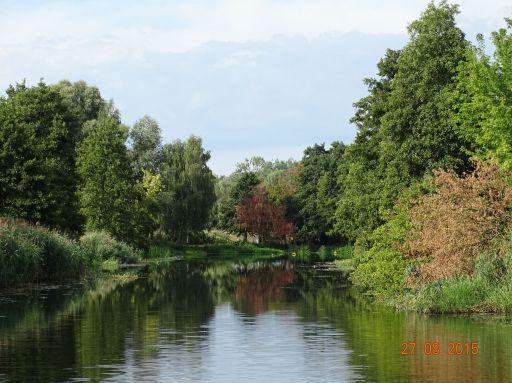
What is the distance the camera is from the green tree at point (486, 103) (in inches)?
1686

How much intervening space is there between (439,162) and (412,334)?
17.0 meters

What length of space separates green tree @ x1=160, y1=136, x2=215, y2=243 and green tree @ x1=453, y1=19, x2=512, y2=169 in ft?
241

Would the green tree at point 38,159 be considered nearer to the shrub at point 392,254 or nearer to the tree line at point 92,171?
the tree line at point 92,171

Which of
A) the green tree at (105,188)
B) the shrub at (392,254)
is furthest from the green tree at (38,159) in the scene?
the shrub at (392,254)

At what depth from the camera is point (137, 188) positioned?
95.2m

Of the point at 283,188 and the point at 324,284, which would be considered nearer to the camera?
the point at 324,284

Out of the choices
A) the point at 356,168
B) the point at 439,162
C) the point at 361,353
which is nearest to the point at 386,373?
the point at 361,353


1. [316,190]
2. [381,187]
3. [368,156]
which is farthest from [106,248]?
[316,190]

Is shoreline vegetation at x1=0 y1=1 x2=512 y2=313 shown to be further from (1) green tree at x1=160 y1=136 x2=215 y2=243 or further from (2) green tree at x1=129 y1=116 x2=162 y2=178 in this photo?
(2) green tree at x1=129 y1=116 x2=162 y2=178

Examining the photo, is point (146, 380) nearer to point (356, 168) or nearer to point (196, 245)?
point (356, 168)

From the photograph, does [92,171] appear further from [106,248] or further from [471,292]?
[471,292]

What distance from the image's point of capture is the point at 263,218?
13925 centimetres

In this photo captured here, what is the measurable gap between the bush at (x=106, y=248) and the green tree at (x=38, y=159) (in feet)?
7.86

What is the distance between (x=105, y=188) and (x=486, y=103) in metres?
54.2
